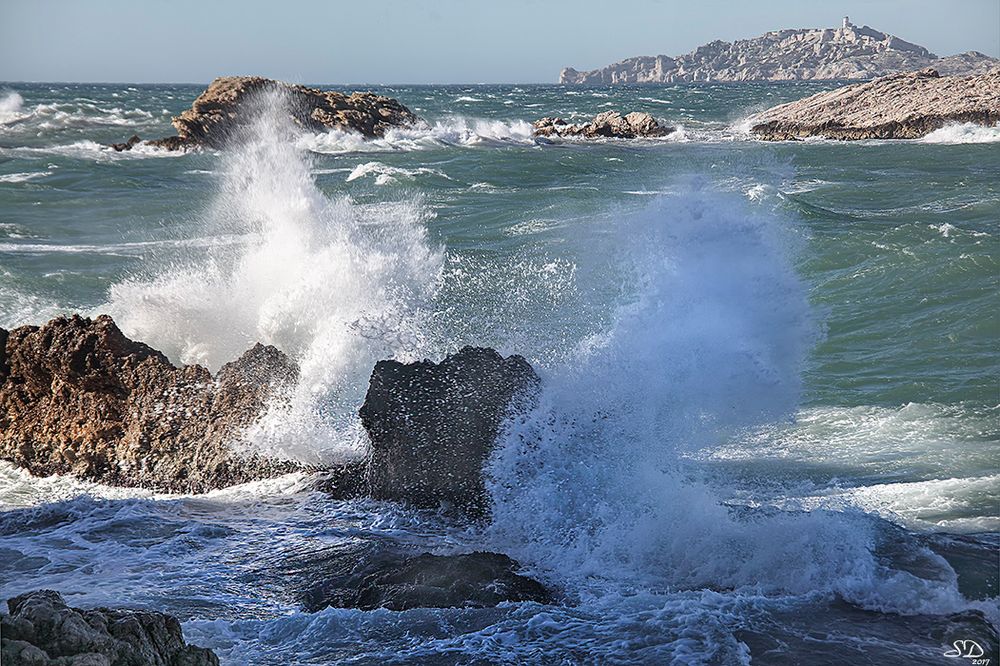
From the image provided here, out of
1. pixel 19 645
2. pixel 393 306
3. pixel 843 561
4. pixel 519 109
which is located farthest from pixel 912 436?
pixel 519 109

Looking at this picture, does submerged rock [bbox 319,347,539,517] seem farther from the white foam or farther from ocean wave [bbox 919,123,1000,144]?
the white foam

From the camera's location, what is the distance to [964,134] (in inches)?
1265

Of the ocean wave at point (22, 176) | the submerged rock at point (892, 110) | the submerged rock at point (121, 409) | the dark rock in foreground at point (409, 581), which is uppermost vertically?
the submerged rock at point (892, 110)

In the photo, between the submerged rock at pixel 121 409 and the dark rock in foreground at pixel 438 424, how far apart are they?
2.63ft

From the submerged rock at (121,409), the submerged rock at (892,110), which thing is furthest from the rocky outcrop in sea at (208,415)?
the submerged rock at (892,110)

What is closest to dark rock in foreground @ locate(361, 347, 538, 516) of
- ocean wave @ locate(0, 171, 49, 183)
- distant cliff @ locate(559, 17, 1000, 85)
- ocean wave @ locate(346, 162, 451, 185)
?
ocean wave @ locate(346, 162, 451, 185)

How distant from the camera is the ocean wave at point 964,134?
30897 millimetres

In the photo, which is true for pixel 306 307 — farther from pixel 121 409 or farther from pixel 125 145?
pixel 125 145

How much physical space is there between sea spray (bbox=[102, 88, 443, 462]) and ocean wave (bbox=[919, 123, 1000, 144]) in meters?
24.5

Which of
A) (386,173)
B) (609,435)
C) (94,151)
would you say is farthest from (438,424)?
(94,151)

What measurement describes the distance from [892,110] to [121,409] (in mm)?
34591

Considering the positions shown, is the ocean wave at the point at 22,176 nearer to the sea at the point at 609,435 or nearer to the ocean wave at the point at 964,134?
the sea at the point at 609,435

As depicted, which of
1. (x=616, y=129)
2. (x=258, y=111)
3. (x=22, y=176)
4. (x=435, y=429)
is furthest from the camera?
(x=616, y=129)

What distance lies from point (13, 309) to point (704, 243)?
7307 mm
